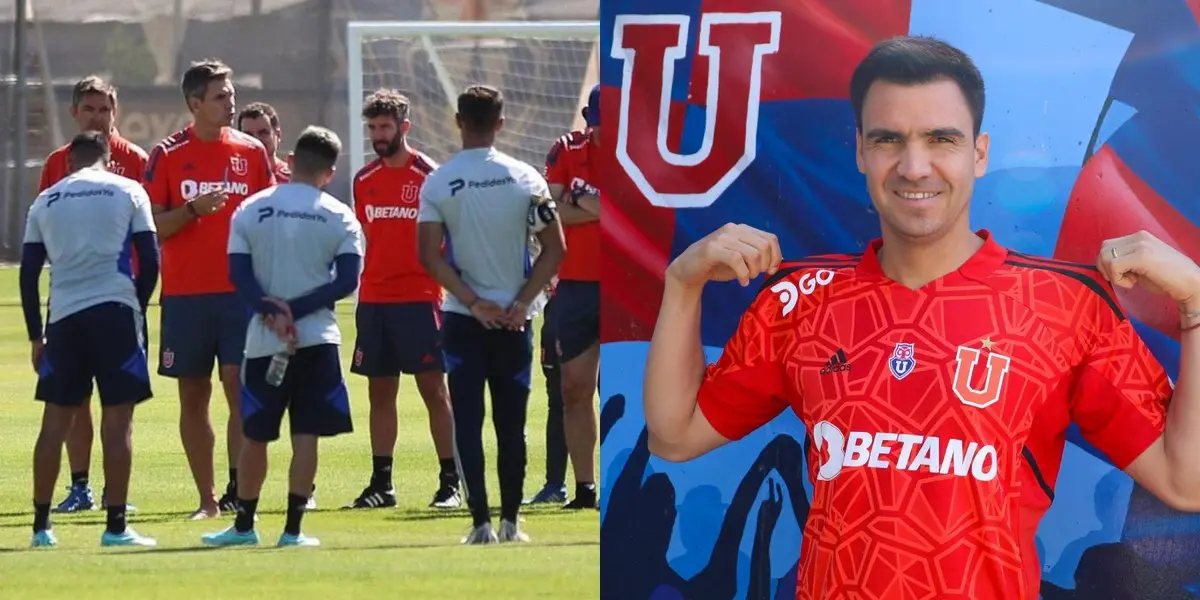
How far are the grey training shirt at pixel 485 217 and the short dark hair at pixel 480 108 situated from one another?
194 mm

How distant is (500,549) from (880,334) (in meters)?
5.42

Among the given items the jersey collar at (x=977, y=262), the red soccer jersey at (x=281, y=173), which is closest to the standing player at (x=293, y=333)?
the red soccer jersey at (x=281, y=173)

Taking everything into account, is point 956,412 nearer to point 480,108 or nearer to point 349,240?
point 349,240

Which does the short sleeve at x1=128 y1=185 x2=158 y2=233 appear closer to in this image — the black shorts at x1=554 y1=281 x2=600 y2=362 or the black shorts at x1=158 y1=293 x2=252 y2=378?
the black shorts at x1=158 y1=293 x2=252 y2=378

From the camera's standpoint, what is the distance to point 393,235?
11.0 m

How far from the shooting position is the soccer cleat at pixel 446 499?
10768mm

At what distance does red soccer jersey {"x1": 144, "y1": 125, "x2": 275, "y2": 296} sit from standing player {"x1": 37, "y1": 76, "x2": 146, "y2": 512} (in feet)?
1.53

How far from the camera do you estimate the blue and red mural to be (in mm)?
4754

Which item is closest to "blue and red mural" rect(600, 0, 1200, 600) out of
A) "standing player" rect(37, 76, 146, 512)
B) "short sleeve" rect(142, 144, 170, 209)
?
"standing player" rect(37, 76, 146, 512)

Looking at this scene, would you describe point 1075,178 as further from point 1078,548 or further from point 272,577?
point 272,577

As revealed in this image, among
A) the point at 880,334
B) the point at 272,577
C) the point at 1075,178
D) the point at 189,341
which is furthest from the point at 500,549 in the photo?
the point at 880,334

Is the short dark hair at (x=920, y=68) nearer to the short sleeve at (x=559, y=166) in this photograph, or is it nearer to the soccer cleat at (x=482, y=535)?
the soccer cleat at (x=482, y=535)

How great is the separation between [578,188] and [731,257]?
274 inches

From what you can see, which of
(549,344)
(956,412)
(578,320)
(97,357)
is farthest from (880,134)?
(549,344)
